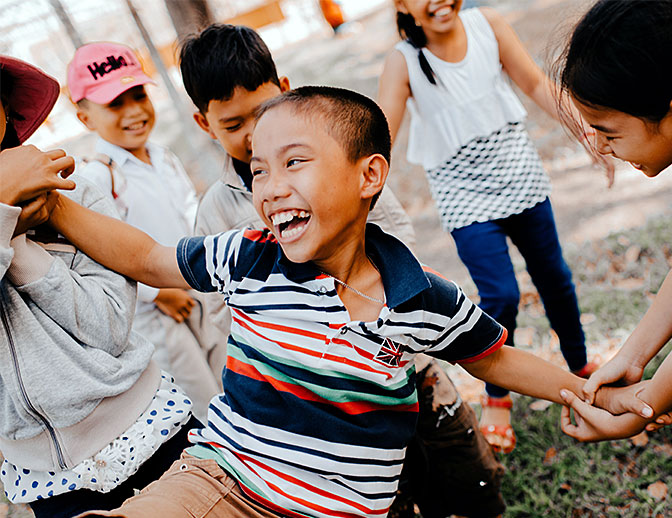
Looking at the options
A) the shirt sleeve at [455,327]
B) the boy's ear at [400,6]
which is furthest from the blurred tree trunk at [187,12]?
the shirt sleeve at [455,327]

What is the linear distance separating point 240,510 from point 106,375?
589 mm

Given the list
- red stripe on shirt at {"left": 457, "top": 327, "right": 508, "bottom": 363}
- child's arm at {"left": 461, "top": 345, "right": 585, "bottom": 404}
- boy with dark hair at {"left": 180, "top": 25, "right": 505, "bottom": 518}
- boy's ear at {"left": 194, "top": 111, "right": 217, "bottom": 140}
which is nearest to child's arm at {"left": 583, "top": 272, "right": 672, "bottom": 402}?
child's arm at {"left": 461, "top": 345, "right": 585, "bottom": 404}

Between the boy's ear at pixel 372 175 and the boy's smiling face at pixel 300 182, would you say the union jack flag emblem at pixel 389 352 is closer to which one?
the boy's smiling face at pixel 300 182

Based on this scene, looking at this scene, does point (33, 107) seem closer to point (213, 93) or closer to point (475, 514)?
point (213, 93)

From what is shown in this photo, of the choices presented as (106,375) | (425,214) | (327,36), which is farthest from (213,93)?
(327,36)

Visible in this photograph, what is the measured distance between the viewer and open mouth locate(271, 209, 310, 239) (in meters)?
1.74

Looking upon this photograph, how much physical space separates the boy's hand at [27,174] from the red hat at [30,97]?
0.82 ft

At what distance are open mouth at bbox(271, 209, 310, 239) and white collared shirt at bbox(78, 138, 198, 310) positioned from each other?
123 centimetres

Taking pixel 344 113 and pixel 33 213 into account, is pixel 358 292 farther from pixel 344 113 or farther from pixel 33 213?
pixel 33 213

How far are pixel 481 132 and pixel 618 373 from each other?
4.40 ft

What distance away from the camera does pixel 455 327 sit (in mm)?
1806

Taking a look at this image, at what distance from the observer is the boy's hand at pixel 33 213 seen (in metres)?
1.68

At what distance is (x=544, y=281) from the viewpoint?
3.06 meters

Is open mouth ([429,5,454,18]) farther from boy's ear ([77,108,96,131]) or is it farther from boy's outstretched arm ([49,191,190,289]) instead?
boy's ear ([77,108,96,131])
